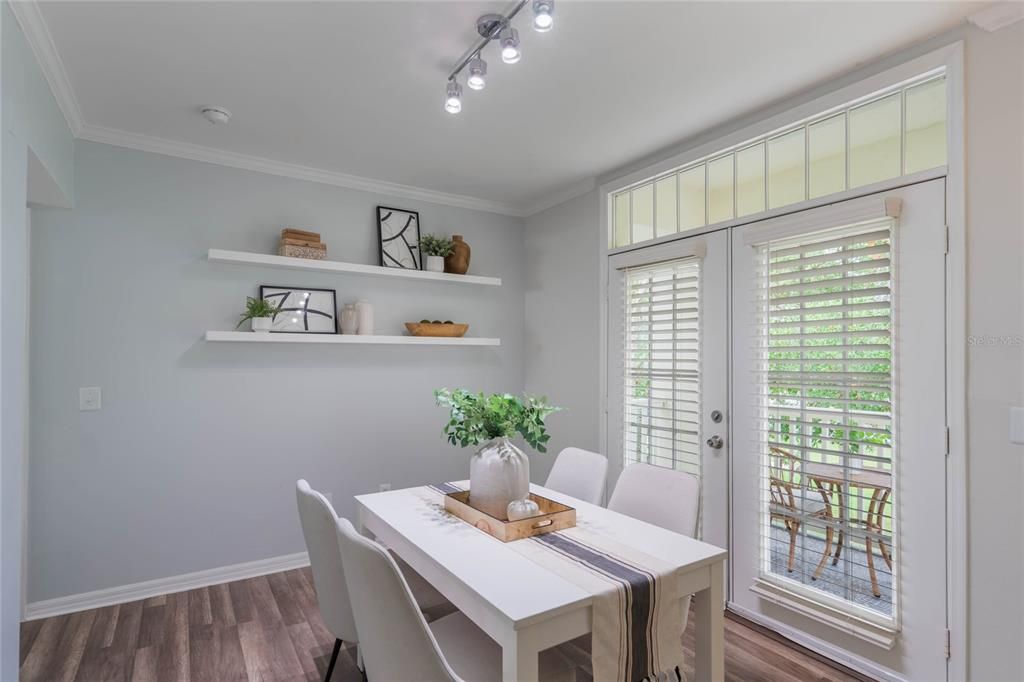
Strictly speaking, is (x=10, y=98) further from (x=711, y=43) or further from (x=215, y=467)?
(x=711, y=43)

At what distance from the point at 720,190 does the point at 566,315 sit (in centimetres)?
141

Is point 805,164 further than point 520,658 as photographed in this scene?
Yes

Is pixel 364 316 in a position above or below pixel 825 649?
above

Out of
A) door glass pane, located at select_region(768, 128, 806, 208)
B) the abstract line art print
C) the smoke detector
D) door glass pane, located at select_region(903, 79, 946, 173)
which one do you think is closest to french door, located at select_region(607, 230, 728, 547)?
door glass pane, located at select_region(768, 128, 806, 208)

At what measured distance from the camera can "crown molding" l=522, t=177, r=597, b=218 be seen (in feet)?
12.4

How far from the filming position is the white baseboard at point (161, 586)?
280 centimetres

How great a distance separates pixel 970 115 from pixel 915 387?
1.01 metres

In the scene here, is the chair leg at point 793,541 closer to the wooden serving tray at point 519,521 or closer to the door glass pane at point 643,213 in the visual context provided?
the wooden serving tray at point 519,521

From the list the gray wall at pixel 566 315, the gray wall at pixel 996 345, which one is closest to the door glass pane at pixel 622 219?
the gray wall at pixel 566 315

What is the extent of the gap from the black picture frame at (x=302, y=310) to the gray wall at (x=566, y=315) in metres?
1.53

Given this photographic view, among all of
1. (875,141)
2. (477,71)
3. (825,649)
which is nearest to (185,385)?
(477,71)

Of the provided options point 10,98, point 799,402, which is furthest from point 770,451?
point 10,98

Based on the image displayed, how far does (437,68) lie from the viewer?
2.32 m

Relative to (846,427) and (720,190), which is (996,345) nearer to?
(846,427)
